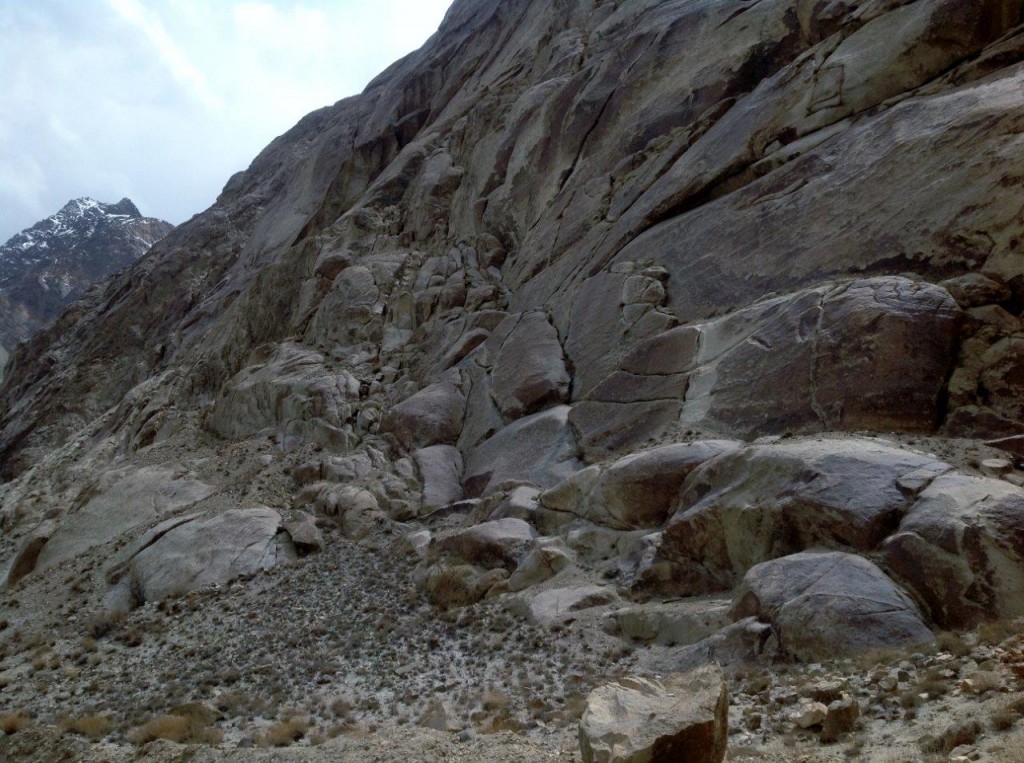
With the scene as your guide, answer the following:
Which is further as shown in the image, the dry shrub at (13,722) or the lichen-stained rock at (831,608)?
the dry shrub at (13,722)

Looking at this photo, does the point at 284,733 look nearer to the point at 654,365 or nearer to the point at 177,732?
the point at 177,732

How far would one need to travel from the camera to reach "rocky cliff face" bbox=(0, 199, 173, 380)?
118375 millimetres

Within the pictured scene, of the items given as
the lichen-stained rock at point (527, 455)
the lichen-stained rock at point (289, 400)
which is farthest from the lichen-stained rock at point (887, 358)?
the lichen-stained rock at point (289, 400)

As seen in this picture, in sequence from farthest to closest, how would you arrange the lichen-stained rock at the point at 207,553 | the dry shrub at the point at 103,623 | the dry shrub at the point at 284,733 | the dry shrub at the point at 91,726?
the lichen-stained rock at the point at 207,553
the dry shrub at the point at 103,623
the dry shrub at the point at 91,726
the dry shrub at the point at 284,733

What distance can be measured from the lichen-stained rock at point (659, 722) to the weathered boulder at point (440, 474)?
542 inches

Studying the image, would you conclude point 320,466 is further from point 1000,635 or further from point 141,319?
point 141,319

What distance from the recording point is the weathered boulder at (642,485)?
1435 cm

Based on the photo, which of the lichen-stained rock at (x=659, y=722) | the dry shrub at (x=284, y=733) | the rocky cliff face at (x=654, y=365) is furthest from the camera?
the rocky cliff face at (x=654, y=365)

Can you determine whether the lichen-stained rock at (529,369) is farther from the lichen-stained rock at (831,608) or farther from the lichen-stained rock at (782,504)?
the lichen-stained rock at (831,608)

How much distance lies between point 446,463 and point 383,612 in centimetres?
710

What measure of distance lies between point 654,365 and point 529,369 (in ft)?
15.7

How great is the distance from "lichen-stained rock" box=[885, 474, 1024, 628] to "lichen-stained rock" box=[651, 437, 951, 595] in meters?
0.51

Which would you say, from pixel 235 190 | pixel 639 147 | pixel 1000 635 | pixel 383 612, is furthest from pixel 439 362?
pixel 235 190

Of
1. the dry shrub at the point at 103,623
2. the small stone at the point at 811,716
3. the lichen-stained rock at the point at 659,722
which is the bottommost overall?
the small stone at the point at 811,716
